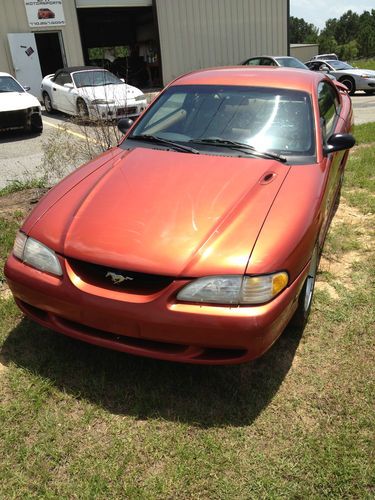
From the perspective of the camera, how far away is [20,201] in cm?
479

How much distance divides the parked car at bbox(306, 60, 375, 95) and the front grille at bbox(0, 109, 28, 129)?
1189 centimetres

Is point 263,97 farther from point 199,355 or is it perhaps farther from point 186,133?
point 199,355

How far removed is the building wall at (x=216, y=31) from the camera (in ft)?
60.4

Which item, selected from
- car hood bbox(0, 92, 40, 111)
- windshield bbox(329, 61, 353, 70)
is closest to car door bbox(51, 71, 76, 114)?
car hood bbox(0, 92, 40, 111)

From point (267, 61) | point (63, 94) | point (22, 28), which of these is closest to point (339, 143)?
point (63, 94)

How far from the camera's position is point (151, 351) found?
7.56 ft

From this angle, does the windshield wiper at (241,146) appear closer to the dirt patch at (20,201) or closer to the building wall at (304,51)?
the dirt patch at (20,201)

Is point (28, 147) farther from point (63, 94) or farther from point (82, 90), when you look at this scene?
point (63, 94)

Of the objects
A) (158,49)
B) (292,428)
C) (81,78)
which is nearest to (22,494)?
(292,428)

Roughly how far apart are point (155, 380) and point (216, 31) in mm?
19707

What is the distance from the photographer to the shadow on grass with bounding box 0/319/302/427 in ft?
7.73

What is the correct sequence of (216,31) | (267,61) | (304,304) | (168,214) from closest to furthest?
1. (168,214)
2. (304,304)
3. (267,61)
4. (216,31)

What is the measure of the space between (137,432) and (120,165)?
1.73m

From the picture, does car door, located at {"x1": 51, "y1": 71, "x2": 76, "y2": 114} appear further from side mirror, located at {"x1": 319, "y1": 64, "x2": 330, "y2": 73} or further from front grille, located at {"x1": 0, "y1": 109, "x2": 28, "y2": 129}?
side mirror, located at {"x1": 319, "y1": 64, "x2": 330, "y2": 73}
